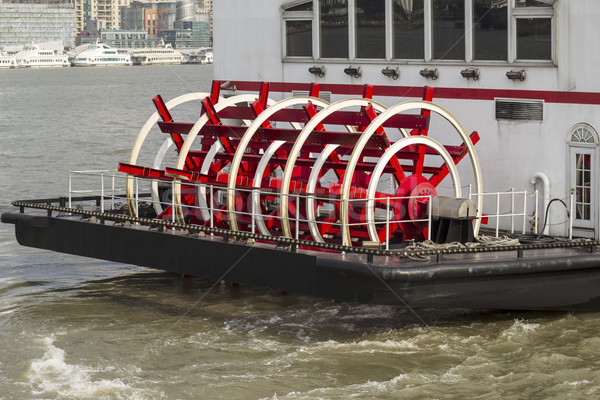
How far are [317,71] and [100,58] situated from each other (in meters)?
136

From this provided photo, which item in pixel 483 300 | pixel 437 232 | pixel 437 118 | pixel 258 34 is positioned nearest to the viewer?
pixel 483 300

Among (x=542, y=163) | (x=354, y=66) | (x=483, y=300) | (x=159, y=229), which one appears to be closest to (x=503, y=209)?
(x=542, y=163)

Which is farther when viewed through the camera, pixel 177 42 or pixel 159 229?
pixel 177 42

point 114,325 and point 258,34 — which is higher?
point 258,34

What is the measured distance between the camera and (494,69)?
12.5 metres

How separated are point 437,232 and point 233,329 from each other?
2.59 meters

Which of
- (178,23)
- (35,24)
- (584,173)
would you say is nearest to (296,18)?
(584,173)

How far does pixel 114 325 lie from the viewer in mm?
12398

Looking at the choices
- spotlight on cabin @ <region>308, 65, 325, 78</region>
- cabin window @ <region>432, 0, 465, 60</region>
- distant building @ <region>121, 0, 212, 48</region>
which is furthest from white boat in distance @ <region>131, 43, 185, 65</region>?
cabin window @ <region>432, 0, 465, 60</region>

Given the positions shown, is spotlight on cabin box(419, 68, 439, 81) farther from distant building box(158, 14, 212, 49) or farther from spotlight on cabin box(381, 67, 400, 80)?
distant building box(158, 14, 212, 49)

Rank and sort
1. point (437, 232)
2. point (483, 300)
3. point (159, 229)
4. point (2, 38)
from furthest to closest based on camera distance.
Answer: point (2, 38)
point (159, 229)
point (437, 232)
point (483, 300)

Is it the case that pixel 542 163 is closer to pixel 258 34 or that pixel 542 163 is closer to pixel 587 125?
pixel 587 125

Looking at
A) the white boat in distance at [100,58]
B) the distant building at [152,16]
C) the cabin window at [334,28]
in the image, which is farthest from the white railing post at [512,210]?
the distant building at [152,16]

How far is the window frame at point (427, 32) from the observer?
39.4 feet
